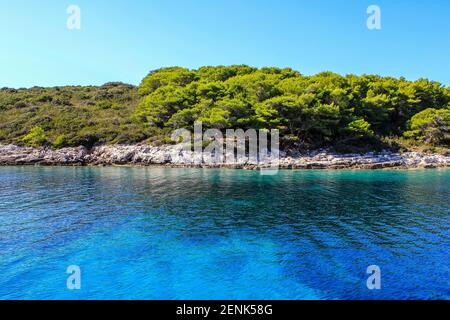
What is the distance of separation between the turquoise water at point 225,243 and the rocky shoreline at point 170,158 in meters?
18.5

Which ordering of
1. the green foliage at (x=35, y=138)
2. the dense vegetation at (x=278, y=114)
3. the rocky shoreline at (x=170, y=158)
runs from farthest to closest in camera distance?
1. the green foliage at (x=35, y=138)
2. the dense vegetation at (x=278, y=114)
3. the rocky shoreline at (x=170, y=158)

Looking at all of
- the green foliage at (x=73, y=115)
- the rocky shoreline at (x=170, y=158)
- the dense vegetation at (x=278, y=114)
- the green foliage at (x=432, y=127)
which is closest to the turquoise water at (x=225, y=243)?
the rocky shoreline at (x=170, y=158)

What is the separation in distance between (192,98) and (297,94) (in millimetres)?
18164

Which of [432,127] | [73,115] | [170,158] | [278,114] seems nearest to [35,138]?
→ [73,115]

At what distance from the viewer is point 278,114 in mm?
49031

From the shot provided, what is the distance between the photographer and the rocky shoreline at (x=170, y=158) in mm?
44188

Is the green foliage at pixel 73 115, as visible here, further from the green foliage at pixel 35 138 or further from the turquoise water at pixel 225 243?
the turquoise water at pixel 225 243

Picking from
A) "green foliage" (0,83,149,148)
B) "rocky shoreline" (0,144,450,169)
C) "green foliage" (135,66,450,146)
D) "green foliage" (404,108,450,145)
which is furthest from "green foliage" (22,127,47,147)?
"green foliage" (404,108,450,145)

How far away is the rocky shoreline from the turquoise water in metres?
18.5

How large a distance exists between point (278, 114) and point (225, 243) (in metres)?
38.1

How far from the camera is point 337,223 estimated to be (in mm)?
16250
